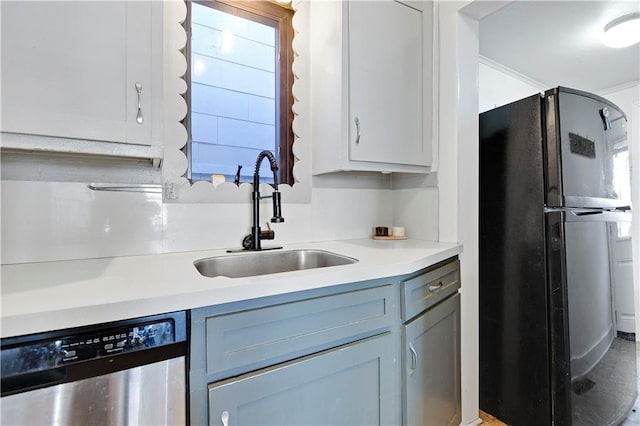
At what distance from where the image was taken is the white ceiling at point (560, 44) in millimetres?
1775

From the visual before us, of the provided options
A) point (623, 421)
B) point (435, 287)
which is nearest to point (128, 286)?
point (435, 287)

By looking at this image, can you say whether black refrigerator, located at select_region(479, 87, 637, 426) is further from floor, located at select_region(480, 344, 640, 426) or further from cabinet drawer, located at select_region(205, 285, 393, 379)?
cabinet drawer, located at select_region(205, 285, 393, 379)

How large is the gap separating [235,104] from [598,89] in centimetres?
359

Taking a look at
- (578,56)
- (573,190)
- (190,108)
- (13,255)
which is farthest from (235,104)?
(578,56)

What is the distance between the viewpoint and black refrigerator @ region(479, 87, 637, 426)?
4.52ft

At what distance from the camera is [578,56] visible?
7.63 ft

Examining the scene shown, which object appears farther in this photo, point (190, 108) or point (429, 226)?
point (429, 226)

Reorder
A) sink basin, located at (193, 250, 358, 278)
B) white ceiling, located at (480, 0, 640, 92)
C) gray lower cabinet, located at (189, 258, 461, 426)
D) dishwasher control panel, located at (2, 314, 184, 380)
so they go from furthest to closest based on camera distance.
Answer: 1. white ceiling, located at (480, 0, 640, 92)
2. sink basin, located at (193, 250, 358, 278)
3. gray lower cabinet, located at (189, 258, 461, 426)
4. dishwasher control panel, located at (2, 314, 184, 380)

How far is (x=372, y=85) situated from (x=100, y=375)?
4.65ft

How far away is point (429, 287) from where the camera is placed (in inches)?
47.9

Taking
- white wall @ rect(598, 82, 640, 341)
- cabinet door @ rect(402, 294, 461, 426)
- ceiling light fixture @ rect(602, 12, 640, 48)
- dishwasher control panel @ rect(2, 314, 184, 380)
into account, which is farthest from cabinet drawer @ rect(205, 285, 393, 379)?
white wall @ rect(598, 82, 640, 341)

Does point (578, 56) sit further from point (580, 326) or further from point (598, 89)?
point (580, 326)

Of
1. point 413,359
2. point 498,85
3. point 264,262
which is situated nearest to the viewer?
point 413,359

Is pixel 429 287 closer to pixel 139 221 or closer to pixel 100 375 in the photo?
pixel 100 375
